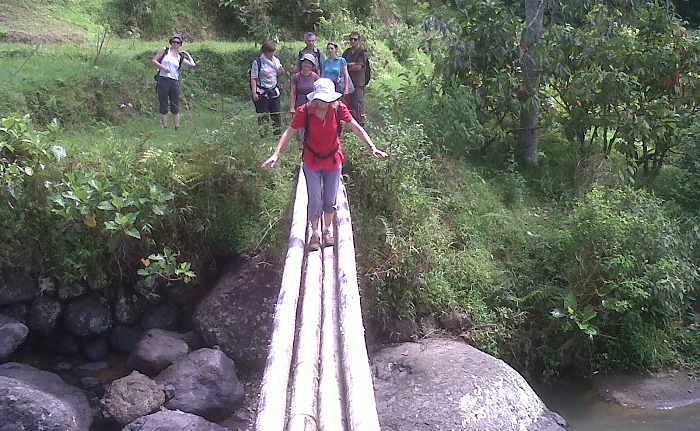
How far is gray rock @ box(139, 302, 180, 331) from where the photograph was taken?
23.6 feet

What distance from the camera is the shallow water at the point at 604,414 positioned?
6551mm

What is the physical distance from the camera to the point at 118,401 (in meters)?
5.93

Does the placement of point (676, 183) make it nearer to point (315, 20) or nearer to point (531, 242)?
point (531, 242)

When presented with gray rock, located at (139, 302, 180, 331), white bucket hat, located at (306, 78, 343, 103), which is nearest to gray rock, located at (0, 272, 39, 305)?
gray rock, located at (139, 302, 180, 331)

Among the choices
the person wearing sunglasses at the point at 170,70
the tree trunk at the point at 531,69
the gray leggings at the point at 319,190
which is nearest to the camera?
the gray leggings at the point at 319,190

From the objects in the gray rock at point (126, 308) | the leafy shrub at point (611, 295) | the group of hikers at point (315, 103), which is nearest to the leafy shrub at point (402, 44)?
the group of hikers at point (315, 103)

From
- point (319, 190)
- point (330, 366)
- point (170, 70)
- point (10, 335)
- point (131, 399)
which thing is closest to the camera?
point (330, 366)

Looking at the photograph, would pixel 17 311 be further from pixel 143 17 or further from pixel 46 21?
pixel 143 17

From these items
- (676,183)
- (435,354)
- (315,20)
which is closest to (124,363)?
(435,354)

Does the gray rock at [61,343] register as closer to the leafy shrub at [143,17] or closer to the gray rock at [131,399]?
the gray rock at [131,399]

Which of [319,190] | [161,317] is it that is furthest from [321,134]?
[161,317]

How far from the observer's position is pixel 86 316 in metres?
6.92

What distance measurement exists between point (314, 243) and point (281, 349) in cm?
167

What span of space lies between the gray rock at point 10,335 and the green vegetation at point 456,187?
2.00ft
